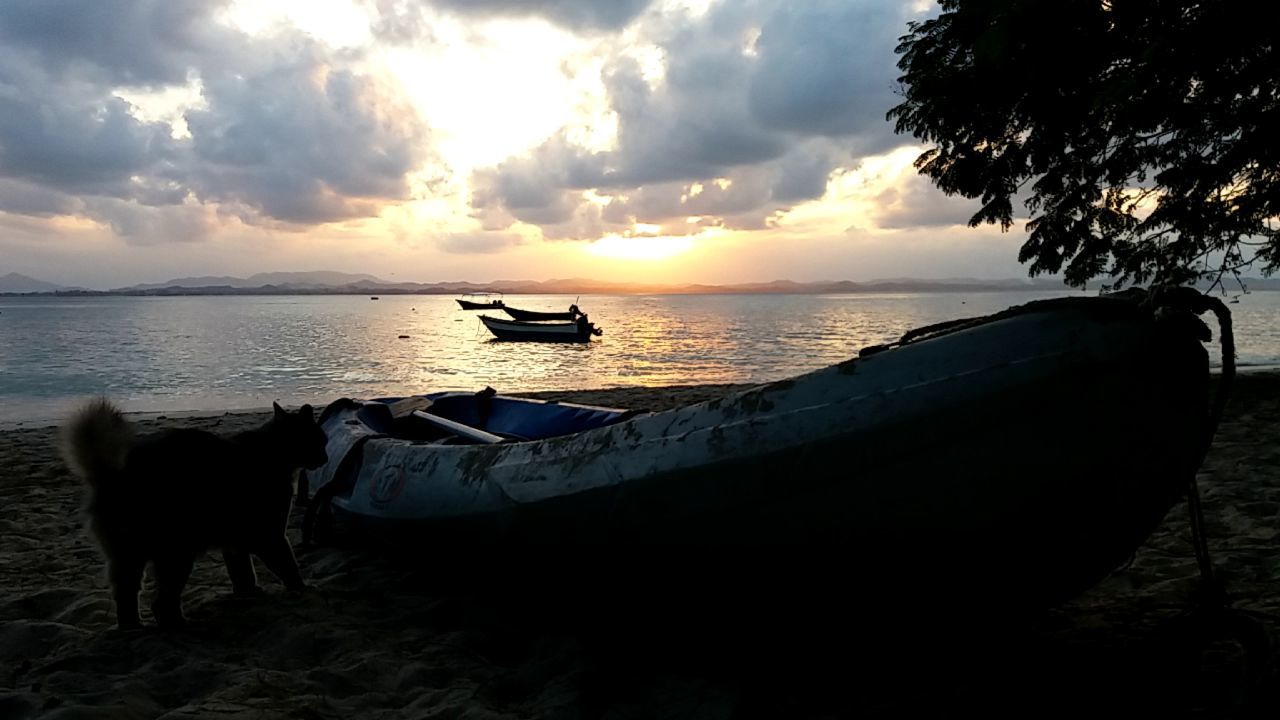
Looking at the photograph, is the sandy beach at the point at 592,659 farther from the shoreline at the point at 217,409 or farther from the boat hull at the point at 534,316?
the boat hull at the point at 534,316

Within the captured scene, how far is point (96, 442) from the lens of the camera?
3.42 metres

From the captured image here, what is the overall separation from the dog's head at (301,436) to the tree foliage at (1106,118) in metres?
7.19

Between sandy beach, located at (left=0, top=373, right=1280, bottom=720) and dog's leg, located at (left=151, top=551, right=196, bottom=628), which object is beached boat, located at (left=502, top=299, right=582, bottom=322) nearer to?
sandy beach, located at (left=0, top=373, right=1280, bottom=720)

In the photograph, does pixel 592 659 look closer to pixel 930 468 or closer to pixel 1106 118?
pixel 930 468

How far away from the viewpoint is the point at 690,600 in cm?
299

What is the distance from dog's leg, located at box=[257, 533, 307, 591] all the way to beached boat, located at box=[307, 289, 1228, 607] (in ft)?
6.47

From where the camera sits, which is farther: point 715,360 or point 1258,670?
point 715,360

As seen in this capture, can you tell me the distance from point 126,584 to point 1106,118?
11375 mm

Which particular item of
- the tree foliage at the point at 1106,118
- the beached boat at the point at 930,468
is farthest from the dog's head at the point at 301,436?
the tree foliage at the point at 1106,118

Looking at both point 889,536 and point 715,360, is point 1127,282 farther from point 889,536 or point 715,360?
point 715,360

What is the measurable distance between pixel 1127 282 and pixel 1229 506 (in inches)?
343

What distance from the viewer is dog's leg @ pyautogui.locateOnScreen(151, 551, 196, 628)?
358 centimetres

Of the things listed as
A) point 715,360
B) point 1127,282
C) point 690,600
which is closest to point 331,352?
point 715,360

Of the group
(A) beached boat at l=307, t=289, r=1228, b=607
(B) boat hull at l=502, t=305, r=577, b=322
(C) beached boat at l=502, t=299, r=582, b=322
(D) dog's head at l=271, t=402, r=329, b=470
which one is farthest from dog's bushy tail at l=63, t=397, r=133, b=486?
(B) boat hull at l=502, t=305, r=577, b=322
